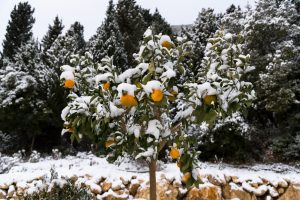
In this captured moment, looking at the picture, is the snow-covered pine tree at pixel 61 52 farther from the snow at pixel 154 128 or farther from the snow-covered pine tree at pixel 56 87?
the snow at pixel 154 128

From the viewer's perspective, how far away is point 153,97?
2465mm

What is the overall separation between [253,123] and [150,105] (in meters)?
7.46

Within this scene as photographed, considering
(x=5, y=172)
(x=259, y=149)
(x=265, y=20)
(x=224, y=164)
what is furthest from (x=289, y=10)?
(x=5, y=172)

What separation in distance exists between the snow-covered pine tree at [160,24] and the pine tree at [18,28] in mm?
6423

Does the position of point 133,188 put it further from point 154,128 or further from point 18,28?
point 18,28

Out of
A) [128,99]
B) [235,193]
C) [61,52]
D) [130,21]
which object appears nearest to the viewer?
[128,99]

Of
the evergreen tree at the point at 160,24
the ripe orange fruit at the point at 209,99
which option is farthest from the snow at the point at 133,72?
the evergreen tree at the point at 160,24

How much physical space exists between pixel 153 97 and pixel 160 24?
17.2m

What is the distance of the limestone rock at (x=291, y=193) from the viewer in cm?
656

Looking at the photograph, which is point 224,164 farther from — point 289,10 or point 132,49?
point 132,49

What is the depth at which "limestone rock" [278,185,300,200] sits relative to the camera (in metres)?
6.56

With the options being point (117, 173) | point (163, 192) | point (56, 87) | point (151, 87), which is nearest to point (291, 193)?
point (163, 192)

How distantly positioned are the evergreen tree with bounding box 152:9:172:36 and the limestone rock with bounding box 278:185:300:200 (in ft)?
38.2

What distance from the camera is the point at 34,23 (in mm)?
19531
